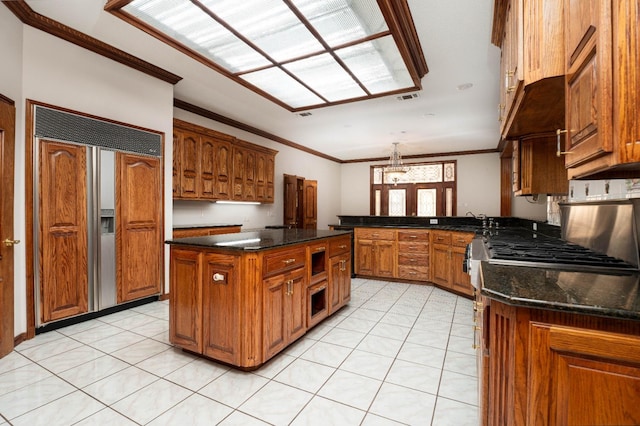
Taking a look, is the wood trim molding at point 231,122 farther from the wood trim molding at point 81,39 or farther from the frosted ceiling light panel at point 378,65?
the frosted ceiling light panel at point 378,65

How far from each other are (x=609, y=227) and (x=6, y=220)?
412cm

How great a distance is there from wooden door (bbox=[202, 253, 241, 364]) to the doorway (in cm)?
153

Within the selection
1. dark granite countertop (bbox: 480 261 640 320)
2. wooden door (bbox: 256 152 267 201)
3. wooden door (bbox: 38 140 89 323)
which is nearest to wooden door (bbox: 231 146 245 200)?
wooden door (bbox: 256 152 267 201)

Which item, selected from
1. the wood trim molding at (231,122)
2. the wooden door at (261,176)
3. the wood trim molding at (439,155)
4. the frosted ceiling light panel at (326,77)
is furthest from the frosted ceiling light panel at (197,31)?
the wood trim molding at (439,155)

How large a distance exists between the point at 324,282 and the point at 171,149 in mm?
2601

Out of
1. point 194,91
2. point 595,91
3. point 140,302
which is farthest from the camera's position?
point 194,91

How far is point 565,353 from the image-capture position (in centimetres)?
88

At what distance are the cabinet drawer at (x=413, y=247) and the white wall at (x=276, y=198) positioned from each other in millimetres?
2917

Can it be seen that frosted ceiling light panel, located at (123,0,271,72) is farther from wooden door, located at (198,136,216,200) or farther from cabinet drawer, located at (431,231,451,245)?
cabinet drawer, located at (431,231,451,245)

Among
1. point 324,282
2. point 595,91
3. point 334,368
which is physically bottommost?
point 334,368

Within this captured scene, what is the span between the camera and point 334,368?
223 centimetres

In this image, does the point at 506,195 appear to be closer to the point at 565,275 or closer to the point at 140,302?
the point at 565,275

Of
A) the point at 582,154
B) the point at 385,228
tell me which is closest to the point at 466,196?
the point at 385,228

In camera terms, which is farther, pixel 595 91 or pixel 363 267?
pixel 363 267
